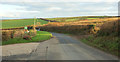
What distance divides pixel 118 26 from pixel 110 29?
162 centimetres

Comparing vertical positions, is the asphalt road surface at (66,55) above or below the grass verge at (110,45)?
below

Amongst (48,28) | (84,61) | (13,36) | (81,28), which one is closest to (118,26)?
(84,61)

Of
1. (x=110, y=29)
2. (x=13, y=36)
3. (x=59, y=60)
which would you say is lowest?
(x=59, y=60)

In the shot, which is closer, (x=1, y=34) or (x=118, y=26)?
(x=118, y=26)

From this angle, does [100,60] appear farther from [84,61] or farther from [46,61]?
[46,61]

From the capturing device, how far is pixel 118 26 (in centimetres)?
1327

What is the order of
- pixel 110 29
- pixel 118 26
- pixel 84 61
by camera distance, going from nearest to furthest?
pixel 84 61
pixel 118 26
pixel 110 29

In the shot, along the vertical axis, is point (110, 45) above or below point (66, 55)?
above

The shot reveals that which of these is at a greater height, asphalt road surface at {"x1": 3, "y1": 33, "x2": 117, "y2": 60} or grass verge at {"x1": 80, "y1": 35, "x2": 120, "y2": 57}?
grass verge at {"x1": 80, "y1": 35, "x2": 120, "y2": 57}

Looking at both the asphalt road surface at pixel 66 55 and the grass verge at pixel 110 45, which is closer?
the asphalt road surface at pixel 66 55

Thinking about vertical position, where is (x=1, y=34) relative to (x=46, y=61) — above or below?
above

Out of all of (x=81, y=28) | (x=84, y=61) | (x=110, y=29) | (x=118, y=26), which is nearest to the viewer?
(x=84, y=61)

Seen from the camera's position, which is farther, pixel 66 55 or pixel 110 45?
pixel 110 45

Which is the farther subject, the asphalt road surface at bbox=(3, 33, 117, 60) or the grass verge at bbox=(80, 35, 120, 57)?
the grass verge at bbox=(80, 35, 120, 57)
